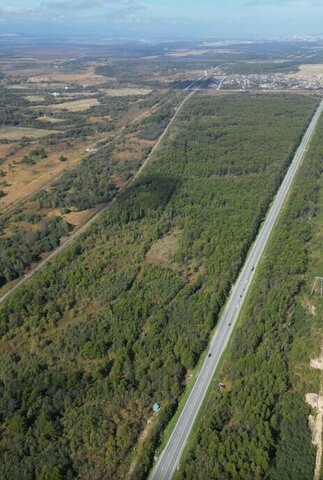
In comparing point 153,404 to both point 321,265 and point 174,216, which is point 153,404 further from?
point 174,216

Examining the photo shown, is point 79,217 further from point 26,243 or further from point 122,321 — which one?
point 122,321

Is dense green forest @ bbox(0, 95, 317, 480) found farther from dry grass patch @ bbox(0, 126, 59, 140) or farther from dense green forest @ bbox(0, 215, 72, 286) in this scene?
dry grass patch @ bbox(0, 126, 59, 140)

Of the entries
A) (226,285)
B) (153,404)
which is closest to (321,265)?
(226,285)

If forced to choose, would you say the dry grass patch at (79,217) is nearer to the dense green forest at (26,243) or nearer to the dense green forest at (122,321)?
the dense green forest at (26,243)

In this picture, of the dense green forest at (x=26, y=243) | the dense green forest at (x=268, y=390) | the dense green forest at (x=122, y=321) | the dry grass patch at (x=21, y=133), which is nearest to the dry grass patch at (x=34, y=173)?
Result: the dense green forest at (x=26, y=243)

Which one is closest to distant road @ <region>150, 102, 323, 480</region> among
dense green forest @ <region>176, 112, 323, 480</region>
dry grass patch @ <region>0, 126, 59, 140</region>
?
dense green forest @ <region>176, 112, 323, 480</region>

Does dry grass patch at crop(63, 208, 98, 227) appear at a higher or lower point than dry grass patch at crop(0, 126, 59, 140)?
lower

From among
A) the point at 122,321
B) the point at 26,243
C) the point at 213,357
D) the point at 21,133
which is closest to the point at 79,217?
the point at 26,243
